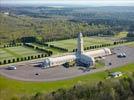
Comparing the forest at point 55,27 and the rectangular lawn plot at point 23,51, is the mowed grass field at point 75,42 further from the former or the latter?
the rectangular lawn plot at point 23,51

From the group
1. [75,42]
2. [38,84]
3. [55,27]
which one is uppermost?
[38,84]

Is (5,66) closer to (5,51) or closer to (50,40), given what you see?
(5,51)

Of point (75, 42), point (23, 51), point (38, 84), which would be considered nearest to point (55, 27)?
point (75, 42)

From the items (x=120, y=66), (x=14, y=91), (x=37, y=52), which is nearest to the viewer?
(x=14, y=91)

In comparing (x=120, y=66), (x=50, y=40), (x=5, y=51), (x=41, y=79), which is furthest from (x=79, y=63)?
(x=50, y=40)

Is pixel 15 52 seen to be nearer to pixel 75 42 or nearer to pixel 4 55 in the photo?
pixel 4 55


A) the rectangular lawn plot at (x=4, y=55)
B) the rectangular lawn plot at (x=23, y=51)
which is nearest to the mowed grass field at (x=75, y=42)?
the rectangular lawn plot at (x=23, y=51)

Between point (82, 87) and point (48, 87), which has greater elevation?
point (82, 87)

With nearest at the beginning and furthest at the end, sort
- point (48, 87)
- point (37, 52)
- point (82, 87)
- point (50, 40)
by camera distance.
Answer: point (82, 87) < point (48, 87) < point (37, 52) < point (50, 40)
